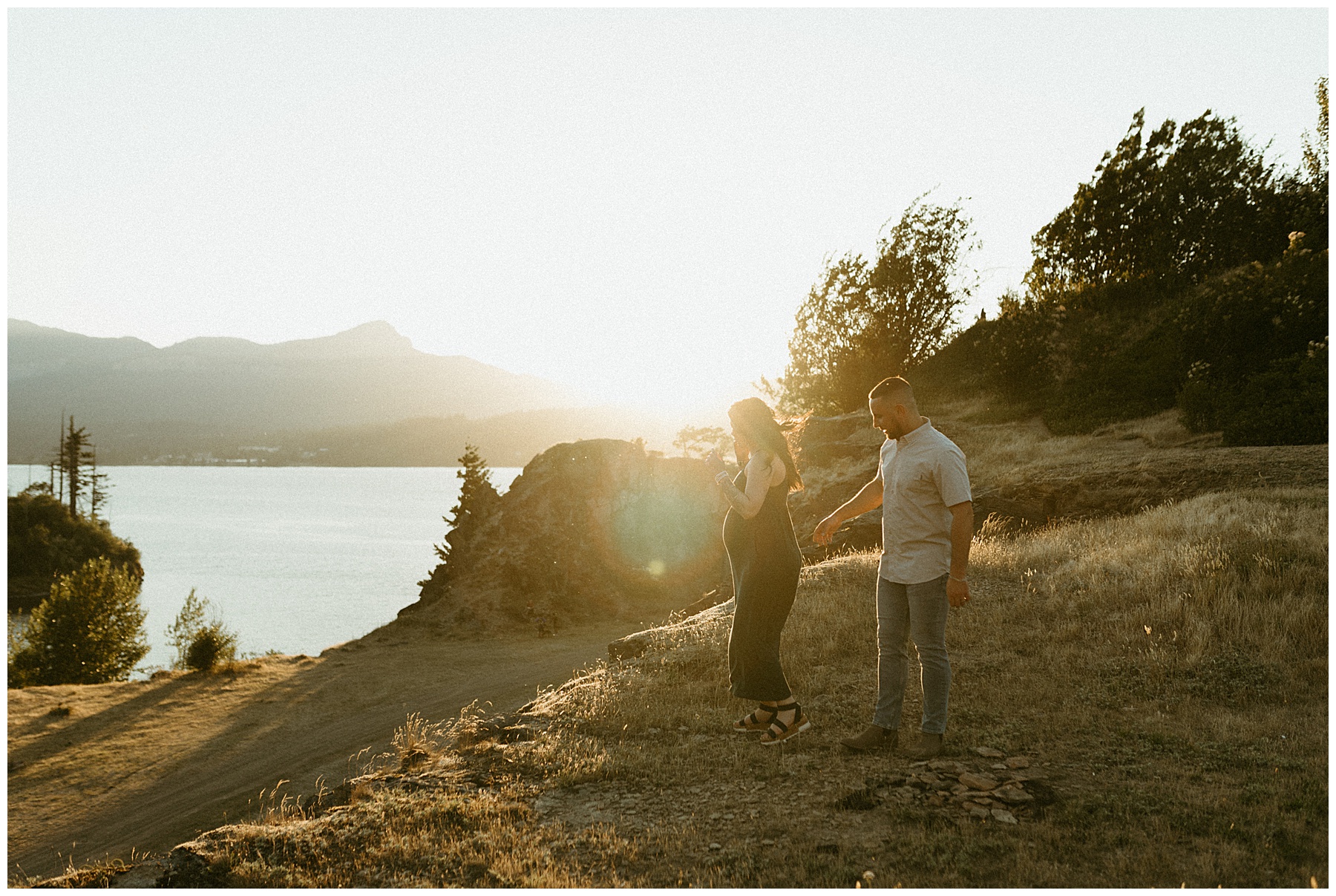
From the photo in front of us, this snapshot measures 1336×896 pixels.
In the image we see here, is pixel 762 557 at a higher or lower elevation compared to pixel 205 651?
higher

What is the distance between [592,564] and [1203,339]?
1956cm

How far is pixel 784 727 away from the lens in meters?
5.77

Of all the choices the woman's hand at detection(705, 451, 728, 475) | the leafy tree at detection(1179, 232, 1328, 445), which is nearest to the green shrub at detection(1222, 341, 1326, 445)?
the leafy tree at detection(1179, 232, 1328, 445)

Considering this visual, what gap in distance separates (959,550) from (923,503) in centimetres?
37

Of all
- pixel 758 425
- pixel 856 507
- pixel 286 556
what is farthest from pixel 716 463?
pixel 286 556

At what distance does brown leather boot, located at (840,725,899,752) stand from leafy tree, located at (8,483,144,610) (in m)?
72.2

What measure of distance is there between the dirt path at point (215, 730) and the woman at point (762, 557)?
7350mm

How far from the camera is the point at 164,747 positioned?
16.0 metres

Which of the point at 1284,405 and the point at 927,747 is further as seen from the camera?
the point at 1284,405

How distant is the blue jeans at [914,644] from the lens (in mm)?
5090

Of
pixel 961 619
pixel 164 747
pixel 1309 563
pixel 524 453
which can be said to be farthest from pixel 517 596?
pixel 524 453

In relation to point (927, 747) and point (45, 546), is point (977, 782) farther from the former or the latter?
point (45, 546)

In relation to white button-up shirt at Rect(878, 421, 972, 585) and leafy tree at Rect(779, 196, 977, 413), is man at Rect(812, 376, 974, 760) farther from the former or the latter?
leafy tree at Rect(779, 196, 977, 413)

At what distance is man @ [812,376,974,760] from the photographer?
4992mm
